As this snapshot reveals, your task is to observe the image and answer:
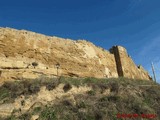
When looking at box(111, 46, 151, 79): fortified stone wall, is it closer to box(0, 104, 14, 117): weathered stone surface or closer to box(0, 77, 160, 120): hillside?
box(0, 77, 160, 120): hillside

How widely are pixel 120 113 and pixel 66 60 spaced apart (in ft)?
22.3

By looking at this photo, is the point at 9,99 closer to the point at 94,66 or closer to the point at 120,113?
the point at 120,113

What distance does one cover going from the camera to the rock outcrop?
15458 mm

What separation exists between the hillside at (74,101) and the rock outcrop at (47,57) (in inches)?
76.5

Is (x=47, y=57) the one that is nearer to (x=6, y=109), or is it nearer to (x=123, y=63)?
(x=6, y=109)

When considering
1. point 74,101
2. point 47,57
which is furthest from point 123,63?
point 74,101

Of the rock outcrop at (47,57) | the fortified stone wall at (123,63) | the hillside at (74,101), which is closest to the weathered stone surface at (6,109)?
the hillside at (74,101)

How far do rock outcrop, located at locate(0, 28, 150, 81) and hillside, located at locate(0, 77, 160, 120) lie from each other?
194cm

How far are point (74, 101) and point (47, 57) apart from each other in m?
5.11

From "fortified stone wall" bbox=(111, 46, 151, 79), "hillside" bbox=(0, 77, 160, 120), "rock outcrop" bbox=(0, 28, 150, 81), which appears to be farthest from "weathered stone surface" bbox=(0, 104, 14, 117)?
"fortified stone wall" bbox=(111, 46, 151, 79)

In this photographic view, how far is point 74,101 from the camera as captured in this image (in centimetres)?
1332

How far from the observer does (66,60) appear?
18.5 meters

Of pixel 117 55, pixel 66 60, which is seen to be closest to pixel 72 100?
pixel 66 60

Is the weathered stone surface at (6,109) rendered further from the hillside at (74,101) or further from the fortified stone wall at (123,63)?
the fortified stone wall at (123,63)
